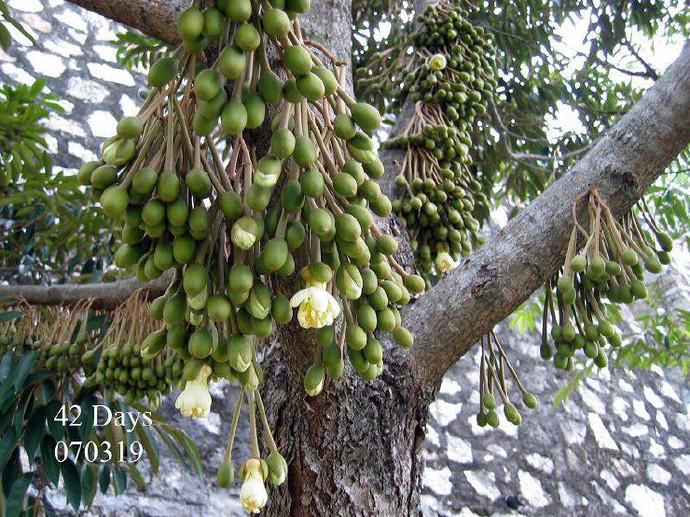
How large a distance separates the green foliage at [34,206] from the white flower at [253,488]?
1.39 meters

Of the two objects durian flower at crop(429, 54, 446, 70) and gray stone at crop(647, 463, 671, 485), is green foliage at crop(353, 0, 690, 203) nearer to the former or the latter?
durian flower at crop(429, 54, 446, 70)

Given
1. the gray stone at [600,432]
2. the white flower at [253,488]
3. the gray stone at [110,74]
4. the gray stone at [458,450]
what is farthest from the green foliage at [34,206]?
the gray stone at [600,432]

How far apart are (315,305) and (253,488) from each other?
0.32m

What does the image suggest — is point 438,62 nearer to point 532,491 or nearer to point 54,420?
point 54,420

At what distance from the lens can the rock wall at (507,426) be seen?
327 centimetres

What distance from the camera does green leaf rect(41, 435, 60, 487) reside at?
162 centimetres

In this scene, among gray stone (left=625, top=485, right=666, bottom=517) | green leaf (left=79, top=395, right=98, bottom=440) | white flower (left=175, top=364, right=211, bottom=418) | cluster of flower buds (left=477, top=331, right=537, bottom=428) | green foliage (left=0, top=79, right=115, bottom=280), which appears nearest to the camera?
white flower (left=175, top=364, right=211, bottom=418)

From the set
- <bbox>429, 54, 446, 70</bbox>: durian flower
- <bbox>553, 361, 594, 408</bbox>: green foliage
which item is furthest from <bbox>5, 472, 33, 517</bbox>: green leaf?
<bbox>553, 361, 594, 408</bbox>: green foliage

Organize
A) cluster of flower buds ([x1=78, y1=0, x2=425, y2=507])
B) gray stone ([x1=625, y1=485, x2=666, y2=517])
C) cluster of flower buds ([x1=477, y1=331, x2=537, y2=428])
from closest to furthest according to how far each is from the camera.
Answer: cluster of flower buds ([x1=78, y1=0, x2=425, y2=507])
cluster of flower buds ([x1=477, y1=331, x2=537, y2=428])
gray stone ([x1=625, y1=485, x2=666, y2=517])

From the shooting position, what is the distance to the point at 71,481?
1701mm

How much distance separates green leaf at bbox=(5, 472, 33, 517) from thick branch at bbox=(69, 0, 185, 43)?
3.64ft

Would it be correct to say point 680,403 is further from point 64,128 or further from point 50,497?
point 64,128

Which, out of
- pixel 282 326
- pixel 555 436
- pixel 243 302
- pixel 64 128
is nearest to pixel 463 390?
pixel 555 436

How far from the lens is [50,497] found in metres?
2.23
